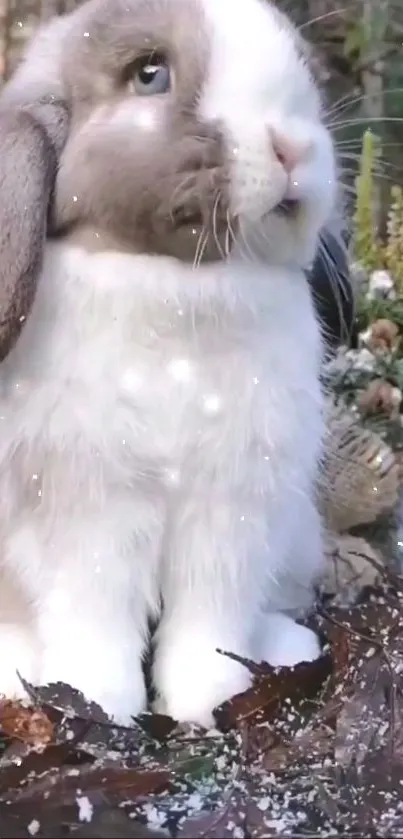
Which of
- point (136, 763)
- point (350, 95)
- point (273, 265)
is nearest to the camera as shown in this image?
point (136, 763)

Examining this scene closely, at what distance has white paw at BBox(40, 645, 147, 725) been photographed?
684mm

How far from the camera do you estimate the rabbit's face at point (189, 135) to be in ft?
2.14

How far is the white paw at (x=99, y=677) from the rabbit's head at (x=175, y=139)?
10.1 inches

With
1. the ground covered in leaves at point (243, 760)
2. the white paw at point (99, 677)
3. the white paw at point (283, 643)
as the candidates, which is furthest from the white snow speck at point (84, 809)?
the white paw at point (283, 643)

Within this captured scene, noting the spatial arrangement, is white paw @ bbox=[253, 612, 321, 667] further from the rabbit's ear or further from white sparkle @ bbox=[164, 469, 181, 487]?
the rabbit's ear

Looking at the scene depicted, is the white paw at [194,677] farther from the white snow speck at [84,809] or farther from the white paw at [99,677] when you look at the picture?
the white snow speck at [84,809]

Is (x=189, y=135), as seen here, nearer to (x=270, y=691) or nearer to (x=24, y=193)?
(x=24, y=193)

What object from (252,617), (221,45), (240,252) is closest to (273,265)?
(240,252)

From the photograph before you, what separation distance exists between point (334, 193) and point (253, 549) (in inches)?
10.1

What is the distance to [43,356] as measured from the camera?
2.26 feet

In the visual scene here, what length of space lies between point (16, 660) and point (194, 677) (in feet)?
0.41

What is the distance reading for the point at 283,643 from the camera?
2.63 ft

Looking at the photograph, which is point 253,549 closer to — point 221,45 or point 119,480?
point 119,480

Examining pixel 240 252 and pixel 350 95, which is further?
pixel 350 95
